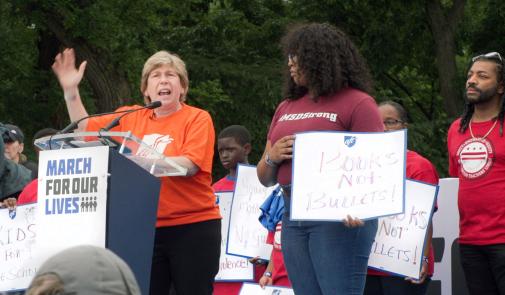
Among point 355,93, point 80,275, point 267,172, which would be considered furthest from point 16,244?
point 80,275

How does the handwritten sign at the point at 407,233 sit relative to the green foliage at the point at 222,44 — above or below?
below

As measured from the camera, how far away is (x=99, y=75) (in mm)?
18203

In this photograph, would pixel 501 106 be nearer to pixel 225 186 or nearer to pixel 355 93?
pixel 355 93

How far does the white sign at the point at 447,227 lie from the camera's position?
8734 millimetres

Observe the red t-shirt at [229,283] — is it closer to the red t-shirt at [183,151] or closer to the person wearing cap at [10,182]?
the person wearing cap at [10,182]

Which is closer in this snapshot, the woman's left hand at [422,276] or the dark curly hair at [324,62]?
the dark curly hair at [324,62]

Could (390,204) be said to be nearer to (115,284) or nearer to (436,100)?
(115,284)

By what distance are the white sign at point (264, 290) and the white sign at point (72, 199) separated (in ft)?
6.87

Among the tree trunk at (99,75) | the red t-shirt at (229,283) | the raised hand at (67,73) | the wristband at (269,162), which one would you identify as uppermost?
the tree trunk at (99,75)

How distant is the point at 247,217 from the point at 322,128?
10.7 ft

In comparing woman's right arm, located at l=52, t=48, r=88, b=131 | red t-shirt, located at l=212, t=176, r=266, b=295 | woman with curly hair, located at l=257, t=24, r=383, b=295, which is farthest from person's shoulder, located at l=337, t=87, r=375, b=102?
red t-shirt, located at l=212, t=176, r=266, b=295

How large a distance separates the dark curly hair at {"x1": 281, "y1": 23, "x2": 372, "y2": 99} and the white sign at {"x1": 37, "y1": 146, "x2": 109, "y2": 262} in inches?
42.8

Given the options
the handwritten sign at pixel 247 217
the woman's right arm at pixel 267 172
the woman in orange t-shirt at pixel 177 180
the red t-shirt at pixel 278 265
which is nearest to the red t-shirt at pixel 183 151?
the woman in orange t-shirt at pixel 177 180

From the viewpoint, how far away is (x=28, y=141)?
63.2 ft
